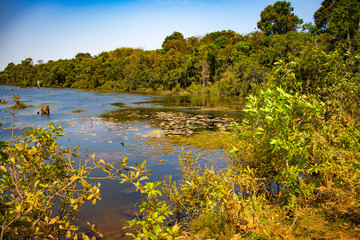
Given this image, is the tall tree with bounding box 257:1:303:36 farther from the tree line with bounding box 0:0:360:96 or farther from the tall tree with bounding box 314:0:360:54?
the tall tree with bounding box 314:0:360:54

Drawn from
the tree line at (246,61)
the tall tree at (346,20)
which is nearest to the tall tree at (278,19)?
the tree line at (246,61)

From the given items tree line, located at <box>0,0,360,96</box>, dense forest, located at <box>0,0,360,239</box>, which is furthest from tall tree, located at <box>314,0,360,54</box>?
dense forest, located at <box>0,0,360,239</box>

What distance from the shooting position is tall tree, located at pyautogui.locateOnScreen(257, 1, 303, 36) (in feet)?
185

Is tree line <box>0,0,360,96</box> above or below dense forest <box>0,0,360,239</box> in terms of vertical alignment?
above

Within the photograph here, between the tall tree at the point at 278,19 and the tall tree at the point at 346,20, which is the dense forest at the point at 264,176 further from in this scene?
the tall tree at the point at 278,19

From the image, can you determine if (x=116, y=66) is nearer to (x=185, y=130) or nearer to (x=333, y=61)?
(x=185, y=130)

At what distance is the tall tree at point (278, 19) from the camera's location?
56531 millimetres

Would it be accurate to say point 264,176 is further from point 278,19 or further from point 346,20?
point 278,19

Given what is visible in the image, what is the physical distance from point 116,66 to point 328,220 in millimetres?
83814

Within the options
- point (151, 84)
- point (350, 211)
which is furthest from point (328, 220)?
point (151, 84)

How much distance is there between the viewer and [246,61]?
43688 millimetres

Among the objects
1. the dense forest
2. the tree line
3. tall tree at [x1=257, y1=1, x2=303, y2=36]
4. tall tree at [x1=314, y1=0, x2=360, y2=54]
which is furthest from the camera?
tall tree at [x1=257, y1=1, x2=303, y2=36]

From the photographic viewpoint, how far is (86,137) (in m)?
13.4

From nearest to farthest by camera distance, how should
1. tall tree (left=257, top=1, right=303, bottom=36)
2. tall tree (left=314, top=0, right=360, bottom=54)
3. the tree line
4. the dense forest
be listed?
the dense forest, the tree line, tall tree (left=314, top=0, right=360, bottom=54), tall tree (left=257, top=1, right=303, bottom=36)
